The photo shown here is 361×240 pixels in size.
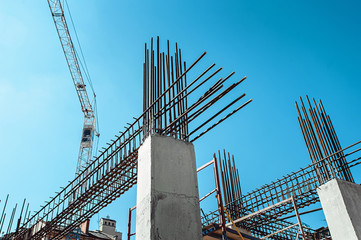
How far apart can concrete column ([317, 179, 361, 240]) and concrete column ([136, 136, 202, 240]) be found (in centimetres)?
558

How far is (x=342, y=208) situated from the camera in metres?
9.51

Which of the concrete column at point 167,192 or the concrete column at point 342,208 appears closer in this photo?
the concrete column at point 167,192

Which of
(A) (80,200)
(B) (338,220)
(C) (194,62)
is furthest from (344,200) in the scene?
(A) (80,200)

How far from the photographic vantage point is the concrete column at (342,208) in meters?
9.17

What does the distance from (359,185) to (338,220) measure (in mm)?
1731

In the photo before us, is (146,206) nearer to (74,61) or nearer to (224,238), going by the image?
(224,238)

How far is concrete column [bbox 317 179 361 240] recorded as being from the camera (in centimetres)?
917

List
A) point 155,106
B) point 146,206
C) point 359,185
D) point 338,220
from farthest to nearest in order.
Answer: point 359,185 < point 338,220 < point 155,106 < point 146,206

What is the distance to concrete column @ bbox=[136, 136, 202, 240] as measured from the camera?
562 centimetres

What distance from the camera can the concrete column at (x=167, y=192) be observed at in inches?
221

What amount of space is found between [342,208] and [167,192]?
635 cm

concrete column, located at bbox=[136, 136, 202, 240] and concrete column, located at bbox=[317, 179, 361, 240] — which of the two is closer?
concrete column, located at bbox=[136, 136, 202, 240]

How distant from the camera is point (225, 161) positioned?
17453mm

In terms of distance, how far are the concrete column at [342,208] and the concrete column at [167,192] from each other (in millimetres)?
5579
